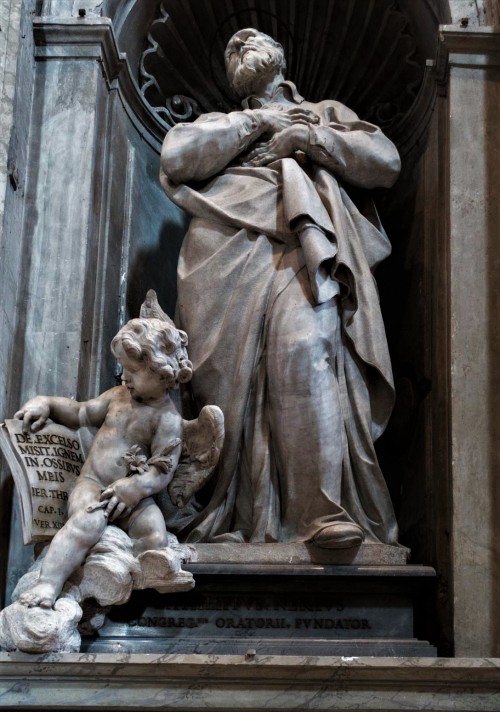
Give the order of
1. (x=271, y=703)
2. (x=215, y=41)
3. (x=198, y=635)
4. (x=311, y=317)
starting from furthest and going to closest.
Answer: (x=215, y=41) → (x=311, y=317) → (x=198, y=635) → (x=271, y=703)

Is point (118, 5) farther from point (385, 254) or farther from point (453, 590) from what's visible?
point (453, 590)

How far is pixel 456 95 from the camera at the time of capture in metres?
5.32

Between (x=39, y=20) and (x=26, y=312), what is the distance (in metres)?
1.26

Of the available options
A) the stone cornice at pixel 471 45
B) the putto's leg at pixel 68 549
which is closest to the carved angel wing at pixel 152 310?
the putto's leg at pixel 68 549

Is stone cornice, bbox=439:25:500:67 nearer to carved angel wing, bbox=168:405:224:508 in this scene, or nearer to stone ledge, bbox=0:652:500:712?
carved angel wing, bbox=168:405:224:508

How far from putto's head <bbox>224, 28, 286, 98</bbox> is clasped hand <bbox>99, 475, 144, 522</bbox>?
1.97 meters

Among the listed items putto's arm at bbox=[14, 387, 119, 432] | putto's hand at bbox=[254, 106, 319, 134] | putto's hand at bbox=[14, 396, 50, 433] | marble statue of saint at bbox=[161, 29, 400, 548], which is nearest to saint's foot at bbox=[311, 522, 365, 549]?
marble statue of saint at bbox=[161, 29, 400, 548]

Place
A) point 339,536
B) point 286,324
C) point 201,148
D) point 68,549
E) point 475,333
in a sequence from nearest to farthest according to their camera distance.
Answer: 1. point 68,549
2. point 339,536
3. point 286,324
4. point 475,333
5. point 201,148

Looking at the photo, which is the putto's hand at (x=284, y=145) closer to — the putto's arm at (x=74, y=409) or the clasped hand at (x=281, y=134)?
the clasped hand at (x=281, y=134)

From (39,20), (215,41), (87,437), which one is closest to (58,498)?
(87,437)

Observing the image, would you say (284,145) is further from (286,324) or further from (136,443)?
(136,443)

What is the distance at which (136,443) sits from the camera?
454 cm

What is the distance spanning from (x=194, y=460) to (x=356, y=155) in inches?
55.1

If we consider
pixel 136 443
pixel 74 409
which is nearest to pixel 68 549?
pixel 136 443
